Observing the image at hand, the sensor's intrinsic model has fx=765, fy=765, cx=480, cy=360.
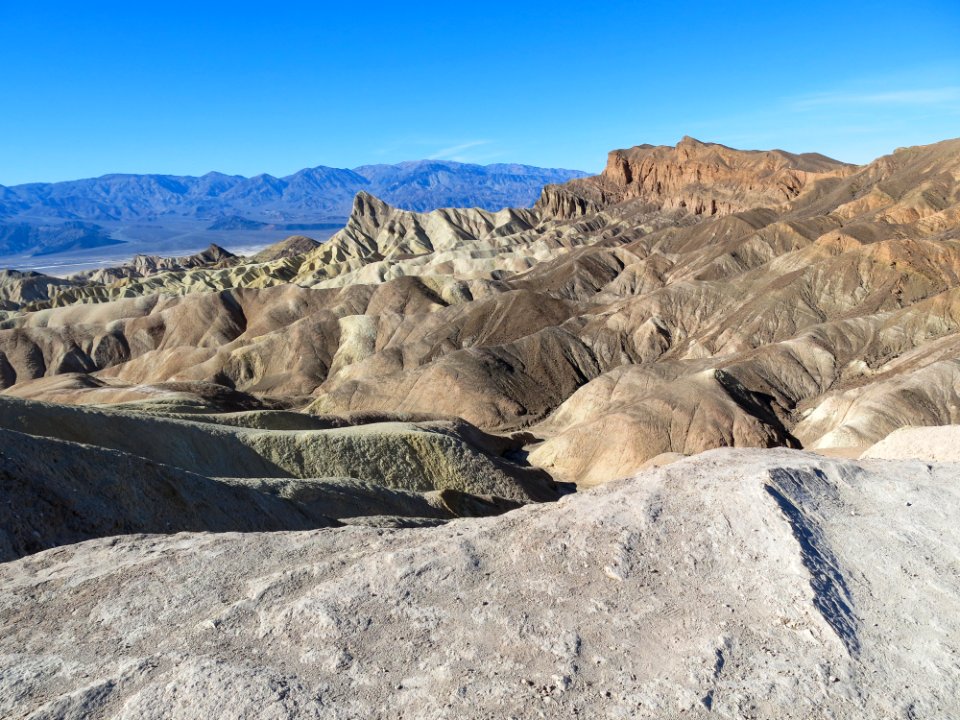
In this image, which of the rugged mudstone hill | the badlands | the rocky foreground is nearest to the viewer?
the rocky foreground

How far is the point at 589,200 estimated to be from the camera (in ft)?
546

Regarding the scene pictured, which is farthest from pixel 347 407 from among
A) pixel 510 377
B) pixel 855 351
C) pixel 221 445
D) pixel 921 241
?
pixel 921 241

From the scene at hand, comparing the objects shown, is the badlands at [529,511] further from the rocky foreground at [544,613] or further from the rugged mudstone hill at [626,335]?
the rugged mudstone hill at [626,335]

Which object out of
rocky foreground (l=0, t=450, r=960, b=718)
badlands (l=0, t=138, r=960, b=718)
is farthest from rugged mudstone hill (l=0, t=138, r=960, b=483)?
rocky foreground (l=0, t=450, r=960, b=718)

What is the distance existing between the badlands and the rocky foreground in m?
0.04

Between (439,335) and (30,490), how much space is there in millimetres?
61834

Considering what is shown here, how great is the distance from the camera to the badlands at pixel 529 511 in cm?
952

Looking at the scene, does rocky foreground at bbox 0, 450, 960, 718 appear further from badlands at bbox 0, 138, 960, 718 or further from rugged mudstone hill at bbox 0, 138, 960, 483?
rugged mudstone hill at bbox 0, 138, 960, 483

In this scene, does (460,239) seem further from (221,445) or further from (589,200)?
(221,445)

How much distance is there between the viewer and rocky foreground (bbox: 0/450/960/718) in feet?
30.1

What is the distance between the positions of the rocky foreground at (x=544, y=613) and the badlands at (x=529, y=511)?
0.15 ft

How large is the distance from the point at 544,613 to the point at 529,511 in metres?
3.38

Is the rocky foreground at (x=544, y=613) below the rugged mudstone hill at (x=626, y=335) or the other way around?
the other way around

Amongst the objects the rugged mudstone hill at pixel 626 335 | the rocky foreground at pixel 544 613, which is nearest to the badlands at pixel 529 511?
the rocky foreground at pixel 544 613
